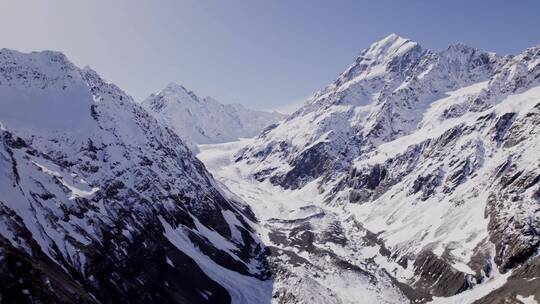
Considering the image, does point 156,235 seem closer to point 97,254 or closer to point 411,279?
point 97,254

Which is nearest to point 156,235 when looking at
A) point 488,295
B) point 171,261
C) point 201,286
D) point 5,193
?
point 171,261

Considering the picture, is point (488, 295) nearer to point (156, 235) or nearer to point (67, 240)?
point (156, 235)

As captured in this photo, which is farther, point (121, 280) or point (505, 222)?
point (505, 222)

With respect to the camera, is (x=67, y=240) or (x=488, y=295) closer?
(x=67, y=240)

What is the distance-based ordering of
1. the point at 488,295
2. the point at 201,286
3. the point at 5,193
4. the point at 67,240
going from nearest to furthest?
the point at 5,193
the point at 67,240
the point at 488,295
the point at 201,286

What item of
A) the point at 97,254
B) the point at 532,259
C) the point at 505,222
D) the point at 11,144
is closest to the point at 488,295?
the point at 532,259

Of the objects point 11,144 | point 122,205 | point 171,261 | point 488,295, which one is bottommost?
point 488,295

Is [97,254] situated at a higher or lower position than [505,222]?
higher

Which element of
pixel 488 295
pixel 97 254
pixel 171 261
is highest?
pixel 97 254

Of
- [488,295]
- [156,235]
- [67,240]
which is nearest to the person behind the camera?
[67,240]
